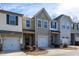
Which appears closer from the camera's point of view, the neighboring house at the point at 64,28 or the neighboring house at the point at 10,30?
the neighboring house at the point at 10,30

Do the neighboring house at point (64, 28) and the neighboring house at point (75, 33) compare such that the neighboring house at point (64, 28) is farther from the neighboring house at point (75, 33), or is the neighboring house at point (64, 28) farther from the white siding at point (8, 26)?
the white siding at point (8, 26)

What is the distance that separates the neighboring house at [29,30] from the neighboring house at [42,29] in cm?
50

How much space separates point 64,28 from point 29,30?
6.76 metres

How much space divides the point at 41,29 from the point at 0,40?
709cm

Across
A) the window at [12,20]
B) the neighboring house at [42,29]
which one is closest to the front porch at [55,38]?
the neighboring house at [42,29]

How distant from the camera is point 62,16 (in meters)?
28.9

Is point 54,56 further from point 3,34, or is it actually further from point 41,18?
point 41,18

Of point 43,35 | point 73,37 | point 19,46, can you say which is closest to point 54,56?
point 19,46

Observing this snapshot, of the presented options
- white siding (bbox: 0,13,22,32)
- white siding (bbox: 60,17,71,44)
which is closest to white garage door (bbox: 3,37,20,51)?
A: white siding (bbox: 0,13,22,32)

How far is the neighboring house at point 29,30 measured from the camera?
985 inches

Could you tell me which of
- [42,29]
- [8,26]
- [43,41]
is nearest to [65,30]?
[42,29]


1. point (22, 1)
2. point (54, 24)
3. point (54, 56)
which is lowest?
point (54, 56)

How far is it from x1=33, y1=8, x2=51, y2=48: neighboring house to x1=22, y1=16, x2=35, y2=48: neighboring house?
495 mm

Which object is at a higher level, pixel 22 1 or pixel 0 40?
pixel 22 1
